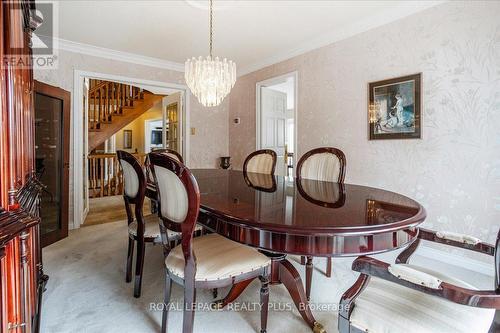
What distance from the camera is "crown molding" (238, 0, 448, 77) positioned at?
2.62m

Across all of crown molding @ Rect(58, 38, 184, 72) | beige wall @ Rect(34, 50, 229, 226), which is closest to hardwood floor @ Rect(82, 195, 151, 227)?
beige wall @ Rect(34, 50, 229, 226)

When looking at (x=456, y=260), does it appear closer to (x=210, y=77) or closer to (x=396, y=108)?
(x=396, y=108)

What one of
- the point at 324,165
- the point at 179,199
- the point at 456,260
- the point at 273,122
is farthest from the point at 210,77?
the point at 456,260

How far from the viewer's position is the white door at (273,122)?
15.1ft

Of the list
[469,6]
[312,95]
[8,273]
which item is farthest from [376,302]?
[312,95]

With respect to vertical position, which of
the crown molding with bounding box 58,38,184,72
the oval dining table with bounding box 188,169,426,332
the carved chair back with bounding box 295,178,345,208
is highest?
the crown molding with bounding box 58,38,184,72

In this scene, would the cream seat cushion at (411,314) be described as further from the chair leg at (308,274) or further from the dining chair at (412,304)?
the chair leg at (308,274)

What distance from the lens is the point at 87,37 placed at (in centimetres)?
339

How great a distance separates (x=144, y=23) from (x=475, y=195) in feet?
12.2

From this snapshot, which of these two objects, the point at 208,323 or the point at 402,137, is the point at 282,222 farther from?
the point at 402,137

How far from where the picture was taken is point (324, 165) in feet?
8.23

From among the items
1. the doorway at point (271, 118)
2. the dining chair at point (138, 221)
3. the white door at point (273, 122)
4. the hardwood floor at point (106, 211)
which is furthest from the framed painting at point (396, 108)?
the hardwood floor at point (106, 211)

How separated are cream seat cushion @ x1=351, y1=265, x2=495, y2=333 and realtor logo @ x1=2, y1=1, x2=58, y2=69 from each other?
1.53 meters

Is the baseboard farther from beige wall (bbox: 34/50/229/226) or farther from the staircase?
the staircase
